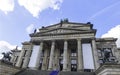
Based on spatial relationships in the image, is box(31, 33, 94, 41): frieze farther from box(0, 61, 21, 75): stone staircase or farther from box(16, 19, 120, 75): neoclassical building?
box(0, 61, 21, 75): stone staircase

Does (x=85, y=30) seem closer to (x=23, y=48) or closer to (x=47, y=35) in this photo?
(x=47, y=35)

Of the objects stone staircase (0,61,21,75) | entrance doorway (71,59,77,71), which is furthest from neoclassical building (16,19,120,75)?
stone staircase (0,61,21,75)

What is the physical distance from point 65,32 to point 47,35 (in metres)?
4.85

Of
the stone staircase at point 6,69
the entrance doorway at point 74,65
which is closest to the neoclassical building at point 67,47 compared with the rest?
the entrance doorway at point 74,65

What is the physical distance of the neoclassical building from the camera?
96.4 ft

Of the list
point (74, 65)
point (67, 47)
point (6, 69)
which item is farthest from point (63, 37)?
point (6, 69)

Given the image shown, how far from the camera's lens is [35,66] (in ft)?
96.1

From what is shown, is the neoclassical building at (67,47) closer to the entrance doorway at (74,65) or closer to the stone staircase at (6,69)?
the entrance doorway at (74,65)

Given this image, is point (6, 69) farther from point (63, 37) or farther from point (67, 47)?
point (67, 47)

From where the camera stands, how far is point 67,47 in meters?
33.0

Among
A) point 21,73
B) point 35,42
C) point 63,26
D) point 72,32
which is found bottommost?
point 21,73

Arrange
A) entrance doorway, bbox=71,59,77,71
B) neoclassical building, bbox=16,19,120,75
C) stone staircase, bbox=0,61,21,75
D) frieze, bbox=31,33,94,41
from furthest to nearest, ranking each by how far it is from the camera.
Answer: entrance doorway, bbox=71,59,77,71, frieze, bbox=31,33,94,41, neoclassical building, bbox=16,19,120,75, stone staircase, bbox=0,61,21,75

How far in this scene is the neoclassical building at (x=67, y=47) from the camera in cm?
2937

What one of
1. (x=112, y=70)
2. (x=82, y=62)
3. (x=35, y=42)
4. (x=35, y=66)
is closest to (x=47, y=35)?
(x=35, y=42)
